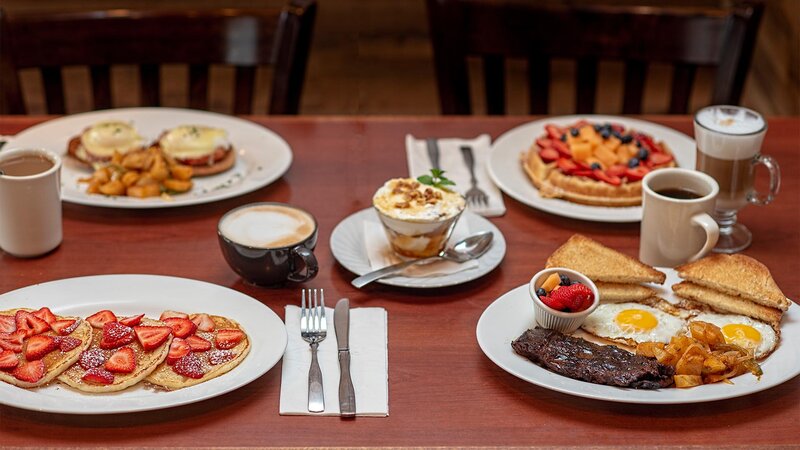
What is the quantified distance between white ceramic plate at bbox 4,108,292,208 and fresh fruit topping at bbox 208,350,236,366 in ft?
1.95

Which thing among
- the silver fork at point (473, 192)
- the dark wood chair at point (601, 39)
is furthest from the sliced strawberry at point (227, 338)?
the dark wood chair at point (601, 39)

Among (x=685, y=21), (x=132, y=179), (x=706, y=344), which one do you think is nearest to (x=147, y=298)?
(x=132, y=179)

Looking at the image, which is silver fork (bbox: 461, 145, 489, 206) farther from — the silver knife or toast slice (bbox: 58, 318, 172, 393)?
toast slice (bbox: 58, 318, 172, 393)

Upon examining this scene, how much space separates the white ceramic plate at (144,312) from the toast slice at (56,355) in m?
0.01

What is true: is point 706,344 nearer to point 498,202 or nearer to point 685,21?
point 498,202

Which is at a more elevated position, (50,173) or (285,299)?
(50,173)

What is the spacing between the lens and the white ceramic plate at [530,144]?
6.75 ft

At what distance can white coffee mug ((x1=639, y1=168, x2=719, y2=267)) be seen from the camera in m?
1.81

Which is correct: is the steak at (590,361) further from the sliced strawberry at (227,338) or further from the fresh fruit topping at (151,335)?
the fresh fruit topping at (151,335)

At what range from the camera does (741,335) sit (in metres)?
1.60

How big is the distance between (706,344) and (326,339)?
612 mm

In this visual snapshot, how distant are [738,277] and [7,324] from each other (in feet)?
3.99

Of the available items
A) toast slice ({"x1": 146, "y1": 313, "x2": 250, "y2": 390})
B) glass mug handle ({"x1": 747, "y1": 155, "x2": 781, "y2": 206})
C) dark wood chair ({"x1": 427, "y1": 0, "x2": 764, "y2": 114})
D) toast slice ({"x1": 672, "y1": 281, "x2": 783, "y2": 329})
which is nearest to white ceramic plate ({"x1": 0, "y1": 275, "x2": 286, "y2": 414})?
toast slice ({"x1": 146, "y1": 313, "x2": 250, "y2": 390})

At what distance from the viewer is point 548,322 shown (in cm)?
161
